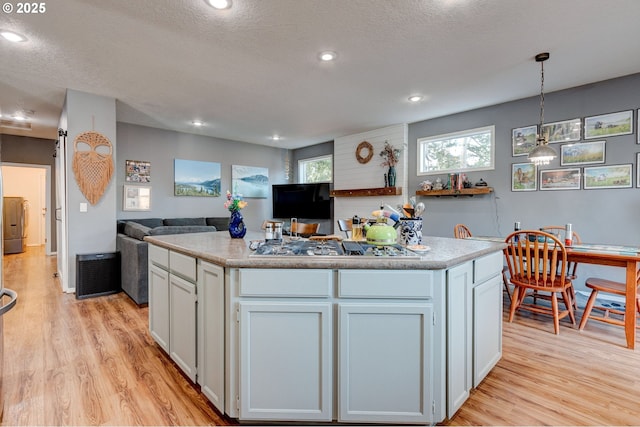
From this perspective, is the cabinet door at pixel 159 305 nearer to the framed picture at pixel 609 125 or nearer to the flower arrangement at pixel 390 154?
the flower arrangement at pixel 390 154

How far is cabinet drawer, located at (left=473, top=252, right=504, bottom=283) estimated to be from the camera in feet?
5.89

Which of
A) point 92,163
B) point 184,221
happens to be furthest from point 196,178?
point 92,163

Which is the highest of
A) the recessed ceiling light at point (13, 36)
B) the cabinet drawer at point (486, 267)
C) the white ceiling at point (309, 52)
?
the white ceiling at point (309, 52)

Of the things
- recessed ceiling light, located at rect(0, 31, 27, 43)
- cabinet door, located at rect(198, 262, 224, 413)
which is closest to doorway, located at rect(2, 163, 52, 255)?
recessed ceiling light, located at rect(0, 31, 27, 43)

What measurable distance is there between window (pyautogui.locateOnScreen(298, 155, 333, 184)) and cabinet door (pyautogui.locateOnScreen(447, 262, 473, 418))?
17.5ft

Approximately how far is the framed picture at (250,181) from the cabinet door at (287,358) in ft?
18.2

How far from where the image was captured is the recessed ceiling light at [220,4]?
6.97 feet

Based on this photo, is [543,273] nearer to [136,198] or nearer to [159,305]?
[159,305]

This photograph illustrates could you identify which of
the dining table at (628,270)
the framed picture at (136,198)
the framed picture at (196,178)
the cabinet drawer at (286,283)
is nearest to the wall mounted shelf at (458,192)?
the dining table at (628,270)

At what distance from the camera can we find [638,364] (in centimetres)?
223

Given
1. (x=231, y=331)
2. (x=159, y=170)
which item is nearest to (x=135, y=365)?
(x=231, y=331)

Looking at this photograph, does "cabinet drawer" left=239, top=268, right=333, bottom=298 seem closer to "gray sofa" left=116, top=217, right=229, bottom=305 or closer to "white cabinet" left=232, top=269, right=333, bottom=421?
"white cabinet" left=232, top=269, right=333, bottom=421

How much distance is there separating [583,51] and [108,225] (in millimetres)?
5844

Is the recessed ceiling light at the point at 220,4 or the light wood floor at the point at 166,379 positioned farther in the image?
the recessed ceiling light at the point at 220,4
